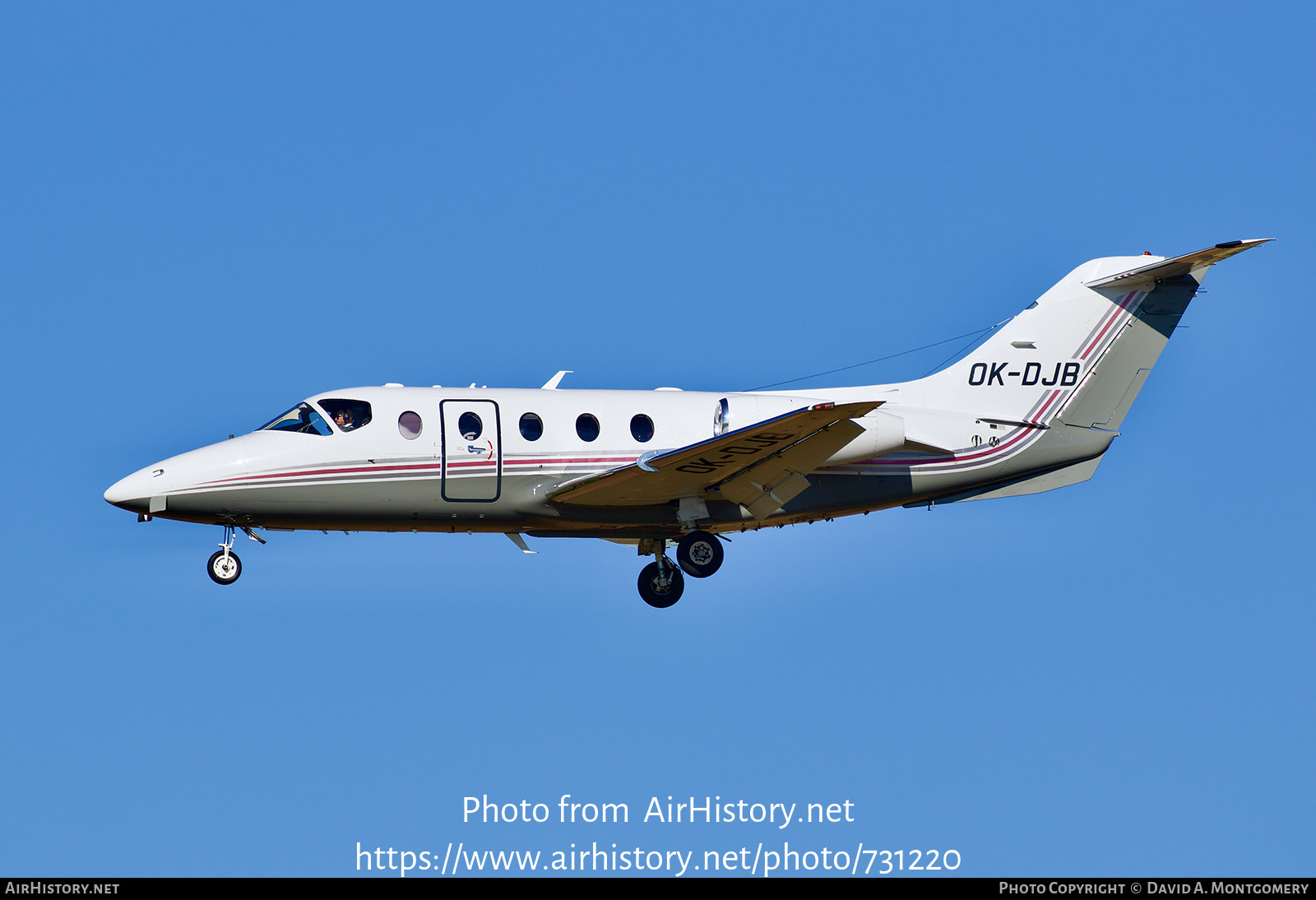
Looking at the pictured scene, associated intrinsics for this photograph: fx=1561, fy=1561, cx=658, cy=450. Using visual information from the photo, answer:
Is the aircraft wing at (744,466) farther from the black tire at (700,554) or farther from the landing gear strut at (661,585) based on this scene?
the landing gear strut at (661,585)

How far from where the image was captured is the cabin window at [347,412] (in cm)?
2348

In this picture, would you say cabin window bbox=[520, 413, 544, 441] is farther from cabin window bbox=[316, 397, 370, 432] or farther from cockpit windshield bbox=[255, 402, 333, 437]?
cockpit windshield bbox=[255, 402, 333, 437]

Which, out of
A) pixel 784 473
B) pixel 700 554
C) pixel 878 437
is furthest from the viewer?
pixel 700 554

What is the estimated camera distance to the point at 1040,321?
27.1 metres

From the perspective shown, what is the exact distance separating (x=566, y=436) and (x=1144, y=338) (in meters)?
10.4

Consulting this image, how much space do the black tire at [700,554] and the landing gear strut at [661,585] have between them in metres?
0.64

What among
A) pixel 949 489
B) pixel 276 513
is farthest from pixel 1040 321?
pixel 276 513

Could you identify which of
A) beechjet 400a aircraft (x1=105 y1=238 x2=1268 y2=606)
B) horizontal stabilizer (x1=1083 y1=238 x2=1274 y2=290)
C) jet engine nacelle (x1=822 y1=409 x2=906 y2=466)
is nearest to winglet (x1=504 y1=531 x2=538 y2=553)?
beechjet 400a aircraft (x1=105 y1=238 x2=1268 y2=606)

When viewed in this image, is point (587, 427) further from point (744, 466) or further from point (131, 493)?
point (131, 493)

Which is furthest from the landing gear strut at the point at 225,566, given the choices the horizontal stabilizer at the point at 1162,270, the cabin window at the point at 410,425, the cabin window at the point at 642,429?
the horizontal stabilizer at the point at 1162,270

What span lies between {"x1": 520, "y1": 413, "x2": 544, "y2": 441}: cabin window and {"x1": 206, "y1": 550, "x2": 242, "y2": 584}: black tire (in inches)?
186

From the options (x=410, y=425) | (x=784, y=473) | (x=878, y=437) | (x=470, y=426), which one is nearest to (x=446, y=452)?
(x=470, y=426)

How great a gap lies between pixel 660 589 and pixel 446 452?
14.5 ft

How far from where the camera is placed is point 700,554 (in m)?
24.9
